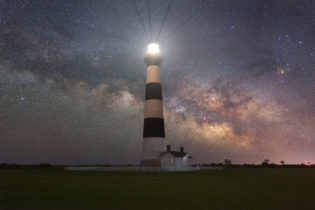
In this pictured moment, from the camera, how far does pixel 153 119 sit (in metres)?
37.1

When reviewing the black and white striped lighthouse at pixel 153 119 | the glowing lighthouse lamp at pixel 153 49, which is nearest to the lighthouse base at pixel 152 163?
the black and white striped lighthouse at pixel 153 119

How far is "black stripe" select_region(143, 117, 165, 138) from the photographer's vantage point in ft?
121

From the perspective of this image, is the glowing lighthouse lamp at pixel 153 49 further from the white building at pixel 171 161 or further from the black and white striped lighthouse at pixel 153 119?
the white building at pixel 171 161

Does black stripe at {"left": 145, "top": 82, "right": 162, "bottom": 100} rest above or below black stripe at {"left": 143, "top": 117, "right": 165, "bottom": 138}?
above

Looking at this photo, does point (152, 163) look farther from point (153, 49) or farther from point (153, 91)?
point (153, 49)

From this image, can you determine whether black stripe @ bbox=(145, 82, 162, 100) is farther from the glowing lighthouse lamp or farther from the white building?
the white building

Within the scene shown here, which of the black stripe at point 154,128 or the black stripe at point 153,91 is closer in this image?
the black stripe at point 154,128

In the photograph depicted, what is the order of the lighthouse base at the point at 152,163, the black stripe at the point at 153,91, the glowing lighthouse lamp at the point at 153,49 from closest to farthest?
1. the lighthouse base at the point at 152,163
2. the black stripe at the point at 153,91
3. the glowing lighthouse lamp at the point at 153,49

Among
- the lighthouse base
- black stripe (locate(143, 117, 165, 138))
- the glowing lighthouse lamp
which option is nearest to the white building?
the lighthouse base

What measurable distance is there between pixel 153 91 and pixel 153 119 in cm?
422

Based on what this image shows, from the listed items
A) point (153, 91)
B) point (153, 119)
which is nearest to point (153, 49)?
point (153, 91)

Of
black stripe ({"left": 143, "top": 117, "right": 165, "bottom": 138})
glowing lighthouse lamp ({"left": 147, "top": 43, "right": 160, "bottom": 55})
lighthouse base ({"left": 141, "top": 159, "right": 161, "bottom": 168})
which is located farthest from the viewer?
glowing lighthouse lamp ({"left": 147, "top": 43, "right": 160, "bottom": 55})

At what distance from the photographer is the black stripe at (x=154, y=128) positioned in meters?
37.0

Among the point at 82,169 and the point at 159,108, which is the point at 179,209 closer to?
the point at 159,108
